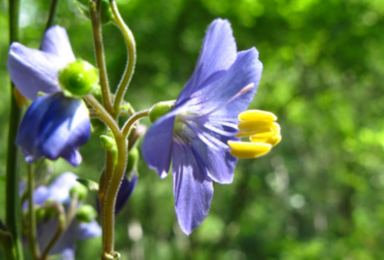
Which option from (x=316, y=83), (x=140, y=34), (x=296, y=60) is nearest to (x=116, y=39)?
(x=140, y=34)

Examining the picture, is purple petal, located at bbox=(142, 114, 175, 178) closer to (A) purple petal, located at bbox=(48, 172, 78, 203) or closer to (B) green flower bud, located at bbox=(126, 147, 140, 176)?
(B) green flower bud, located at bbox=(126, 147, 140, 176)

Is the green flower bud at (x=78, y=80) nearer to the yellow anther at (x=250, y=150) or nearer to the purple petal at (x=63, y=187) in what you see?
the yellow anther at (x=250, y=150)

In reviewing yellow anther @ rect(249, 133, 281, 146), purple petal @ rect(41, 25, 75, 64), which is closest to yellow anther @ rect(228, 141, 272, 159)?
yellow anther @ rect(249, 133, 281, 146)

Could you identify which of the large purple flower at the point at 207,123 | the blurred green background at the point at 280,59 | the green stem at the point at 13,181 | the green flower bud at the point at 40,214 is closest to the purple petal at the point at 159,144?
the large purple flower at the point at 207,123

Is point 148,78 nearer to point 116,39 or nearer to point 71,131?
point 116,39

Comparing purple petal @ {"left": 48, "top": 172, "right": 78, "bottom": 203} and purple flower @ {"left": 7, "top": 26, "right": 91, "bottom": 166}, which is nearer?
purple flower @ {"left": 7, "top": 26, "right": 91, "bottom": 166}
